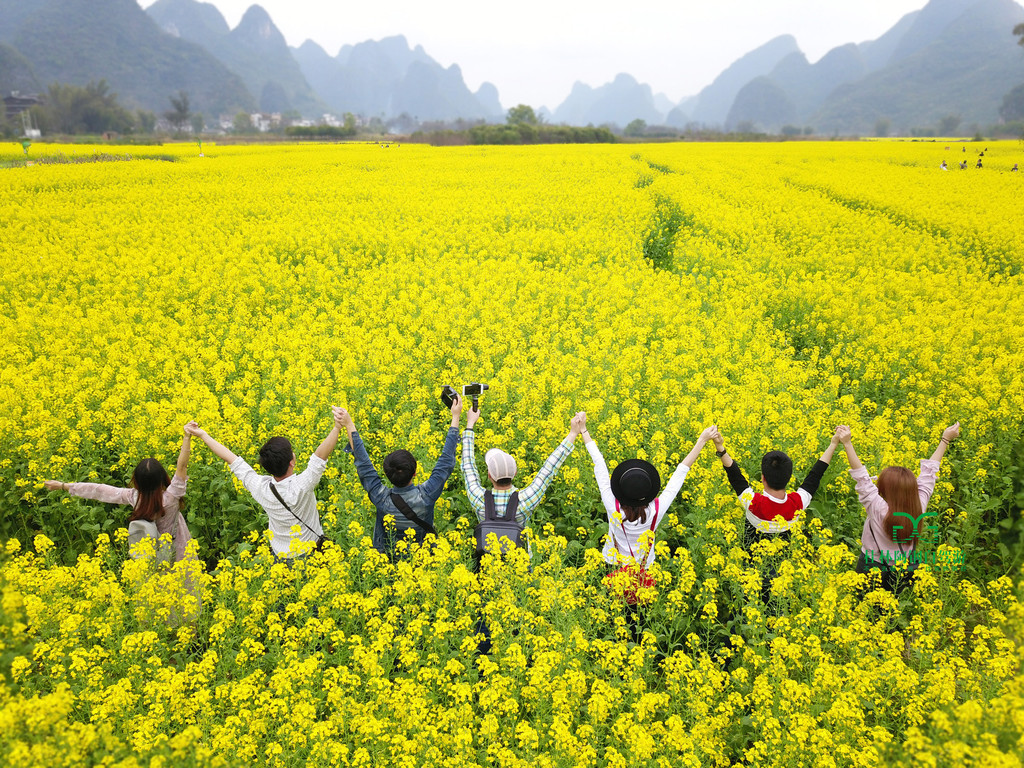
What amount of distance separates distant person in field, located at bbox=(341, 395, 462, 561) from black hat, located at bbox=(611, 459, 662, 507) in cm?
150

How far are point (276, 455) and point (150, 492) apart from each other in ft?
3.65

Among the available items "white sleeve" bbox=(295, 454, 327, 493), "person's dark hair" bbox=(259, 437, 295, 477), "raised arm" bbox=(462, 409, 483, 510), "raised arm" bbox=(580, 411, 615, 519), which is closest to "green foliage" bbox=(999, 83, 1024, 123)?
"raised arm" bbox=(580, 411, 615, 519)

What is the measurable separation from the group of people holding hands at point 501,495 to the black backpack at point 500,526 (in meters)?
0.01

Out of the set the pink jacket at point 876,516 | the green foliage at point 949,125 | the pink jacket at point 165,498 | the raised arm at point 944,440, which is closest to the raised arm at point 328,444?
the pink jacket at point 165,498

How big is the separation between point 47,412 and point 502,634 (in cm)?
598

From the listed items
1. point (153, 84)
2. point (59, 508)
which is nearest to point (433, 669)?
point (59, 508)

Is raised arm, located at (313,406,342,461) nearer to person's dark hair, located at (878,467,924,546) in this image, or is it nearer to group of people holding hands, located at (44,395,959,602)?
group of people holding hands, located at (44,395,959,602)

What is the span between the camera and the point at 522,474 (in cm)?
661

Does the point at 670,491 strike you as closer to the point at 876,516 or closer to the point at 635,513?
the point at 635,513

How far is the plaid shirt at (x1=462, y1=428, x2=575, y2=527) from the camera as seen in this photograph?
4.90 meters

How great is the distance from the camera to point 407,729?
3562 mm

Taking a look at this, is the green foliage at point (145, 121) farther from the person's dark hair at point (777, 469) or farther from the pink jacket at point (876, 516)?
the pink jacket at point (876, 516)

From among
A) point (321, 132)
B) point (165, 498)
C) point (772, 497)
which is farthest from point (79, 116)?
point (772, 497)

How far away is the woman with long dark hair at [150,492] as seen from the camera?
474 centimetres
